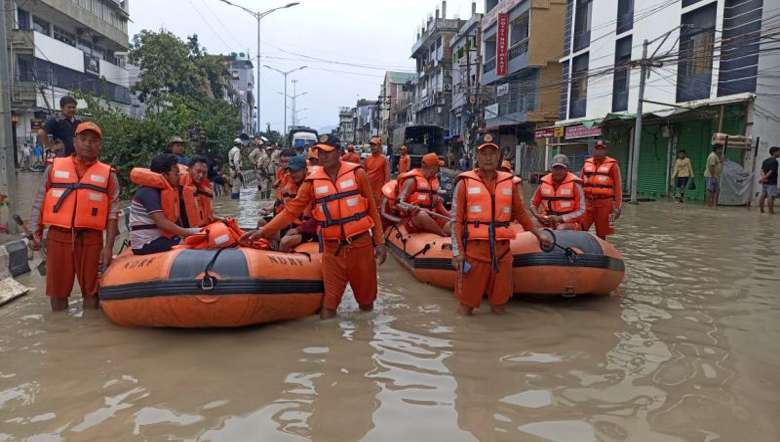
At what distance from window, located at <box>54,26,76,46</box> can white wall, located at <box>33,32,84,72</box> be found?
1.05 m

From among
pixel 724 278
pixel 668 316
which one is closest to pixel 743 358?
pixel 668 316

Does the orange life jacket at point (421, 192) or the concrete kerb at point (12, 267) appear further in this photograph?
the orange life jacket at point (421, 192)

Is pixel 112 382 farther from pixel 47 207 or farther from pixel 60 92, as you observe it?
pixel 60 92

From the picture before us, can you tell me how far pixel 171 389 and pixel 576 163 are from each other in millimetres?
24832

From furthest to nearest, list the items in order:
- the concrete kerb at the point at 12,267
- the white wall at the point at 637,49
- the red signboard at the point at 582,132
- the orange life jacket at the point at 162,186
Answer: the red signboard at the point at 582,132 → the white wall at the point at 637,49 → the concrete kerb at the point at 12,267 → the orange life jacket at the point at 162,186

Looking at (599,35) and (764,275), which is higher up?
(599,35)

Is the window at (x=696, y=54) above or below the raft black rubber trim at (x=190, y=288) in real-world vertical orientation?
above

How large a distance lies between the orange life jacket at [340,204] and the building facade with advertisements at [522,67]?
2621 centimetres

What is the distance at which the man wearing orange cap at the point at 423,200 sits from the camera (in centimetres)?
741

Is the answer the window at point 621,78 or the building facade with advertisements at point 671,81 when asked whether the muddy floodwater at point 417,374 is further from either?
the window at point 621,78

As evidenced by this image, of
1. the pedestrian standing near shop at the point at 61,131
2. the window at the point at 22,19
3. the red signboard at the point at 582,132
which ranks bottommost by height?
the pedestrian standing near shop at the point at 61,131

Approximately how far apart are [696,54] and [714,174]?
4490mm

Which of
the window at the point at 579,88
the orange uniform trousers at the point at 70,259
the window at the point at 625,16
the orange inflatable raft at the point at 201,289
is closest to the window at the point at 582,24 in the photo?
the window at the point at 579,88

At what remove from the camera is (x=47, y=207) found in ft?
16.4
